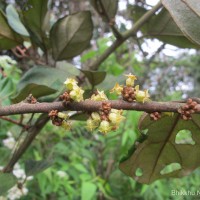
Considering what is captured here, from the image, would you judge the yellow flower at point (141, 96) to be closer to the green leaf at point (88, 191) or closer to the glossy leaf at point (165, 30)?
the glossy leaf at point (165, 30)

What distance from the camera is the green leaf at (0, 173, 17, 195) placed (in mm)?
794

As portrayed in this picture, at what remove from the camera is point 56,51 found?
0.99 metres

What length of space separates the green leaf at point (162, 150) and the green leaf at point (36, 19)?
40cm

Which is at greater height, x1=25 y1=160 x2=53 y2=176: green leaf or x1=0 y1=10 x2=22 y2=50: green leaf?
x1=0 y1=10 x2=22 y2=50: green leaf

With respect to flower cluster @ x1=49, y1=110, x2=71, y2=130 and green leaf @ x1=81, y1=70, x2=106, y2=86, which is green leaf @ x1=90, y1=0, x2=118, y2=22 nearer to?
green leaf @ x1=81, y1=70, x2=106, y2=86

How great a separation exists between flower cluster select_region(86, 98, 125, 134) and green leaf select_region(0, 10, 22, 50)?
0.48 metres

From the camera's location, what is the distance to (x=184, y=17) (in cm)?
58

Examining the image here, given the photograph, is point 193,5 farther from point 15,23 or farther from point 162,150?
point 15,23

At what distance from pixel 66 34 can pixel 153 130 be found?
1.30ft

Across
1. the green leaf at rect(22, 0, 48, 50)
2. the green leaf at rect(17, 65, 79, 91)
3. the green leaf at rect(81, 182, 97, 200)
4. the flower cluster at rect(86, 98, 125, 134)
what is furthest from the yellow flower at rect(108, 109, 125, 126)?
the green leaf at rect(81, 182, 97, 200)

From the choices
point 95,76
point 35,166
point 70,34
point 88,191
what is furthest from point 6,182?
point 88,191

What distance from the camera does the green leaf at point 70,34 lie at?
0.96m

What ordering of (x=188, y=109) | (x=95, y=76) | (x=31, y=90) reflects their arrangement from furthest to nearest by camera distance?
1. (x=95, y=76)
2. (x=31, y=90)
3. (x=188, y=109)

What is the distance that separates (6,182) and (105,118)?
15.3 inches
